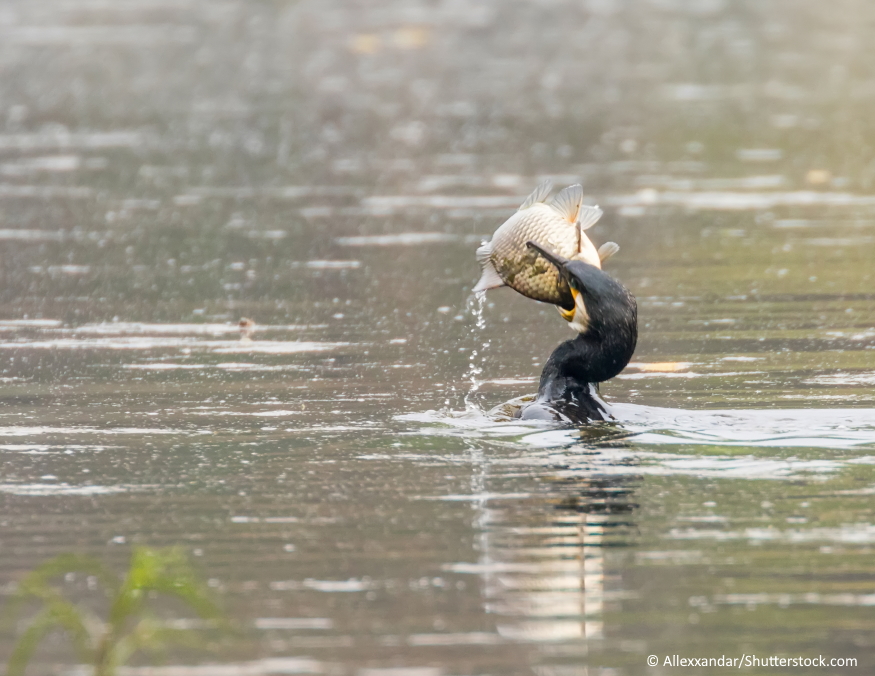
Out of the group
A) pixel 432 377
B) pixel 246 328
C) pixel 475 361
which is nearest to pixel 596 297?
pixel 432 377

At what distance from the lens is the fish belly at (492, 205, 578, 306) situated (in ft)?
26.6

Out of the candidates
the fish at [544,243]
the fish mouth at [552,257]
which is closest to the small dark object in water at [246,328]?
the fish at [544,243]

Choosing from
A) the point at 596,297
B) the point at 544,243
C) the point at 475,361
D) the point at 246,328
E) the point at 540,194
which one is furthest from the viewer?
the point at 246,328

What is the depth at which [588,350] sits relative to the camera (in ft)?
26.8

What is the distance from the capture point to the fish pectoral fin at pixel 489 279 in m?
8.25

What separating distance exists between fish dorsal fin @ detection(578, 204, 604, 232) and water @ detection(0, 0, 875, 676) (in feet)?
3.13

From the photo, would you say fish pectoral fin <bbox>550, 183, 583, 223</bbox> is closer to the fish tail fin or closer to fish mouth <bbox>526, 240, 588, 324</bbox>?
fish mouth <bbox>526, 240, 588, 324</bbox>

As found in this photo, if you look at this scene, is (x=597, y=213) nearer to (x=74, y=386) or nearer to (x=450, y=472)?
(x=450, y=472)

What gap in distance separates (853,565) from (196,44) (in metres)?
29.5

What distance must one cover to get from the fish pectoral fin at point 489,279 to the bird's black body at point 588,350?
0.33 meters

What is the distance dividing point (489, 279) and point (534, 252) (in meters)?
0.31

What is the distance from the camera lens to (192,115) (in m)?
23.9

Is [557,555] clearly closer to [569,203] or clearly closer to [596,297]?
[596,297]

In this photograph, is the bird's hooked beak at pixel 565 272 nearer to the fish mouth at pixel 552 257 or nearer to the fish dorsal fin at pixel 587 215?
the fish mouth at pixel 552 257
